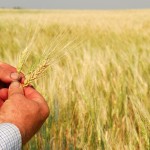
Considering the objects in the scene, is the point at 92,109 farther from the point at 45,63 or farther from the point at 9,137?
the point at 9,137

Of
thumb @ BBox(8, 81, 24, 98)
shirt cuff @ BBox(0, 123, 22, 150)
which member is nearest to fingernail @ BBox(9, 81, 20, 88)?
thumb @ BBox(8, 81, 24, 98)

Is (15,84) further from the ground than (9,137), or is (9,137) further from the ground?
(15,84)

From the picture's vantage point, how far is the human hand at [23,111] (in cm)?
56

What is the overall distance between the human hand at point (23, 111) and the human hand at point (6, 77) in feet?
0.10

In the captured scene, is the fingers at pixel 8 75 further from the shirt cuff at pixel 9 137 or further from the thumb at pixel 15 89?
the shirt cuff at pixel 9 137

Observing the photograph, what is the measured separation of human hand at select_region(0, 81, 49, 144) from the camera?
0.56 m

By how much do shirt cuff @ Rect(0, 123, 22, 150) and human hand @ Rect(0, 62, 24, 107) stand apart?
158 millimetres

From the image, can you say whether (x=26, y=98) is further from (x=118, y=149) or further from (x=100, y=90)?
(x=100, y=90)

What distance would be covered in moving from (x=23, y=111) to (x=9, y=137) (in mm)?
80

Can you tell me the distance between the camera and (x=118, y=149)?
3.18 feet

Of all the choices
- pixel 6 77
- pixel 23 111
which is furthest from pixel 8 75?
pixel 23 111

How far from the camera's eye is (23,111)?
1.91 feet

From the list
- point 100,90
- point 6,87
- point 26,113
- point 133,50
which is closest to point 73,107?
point 100,90

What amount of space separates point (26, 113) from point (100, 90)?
2.65 ft
